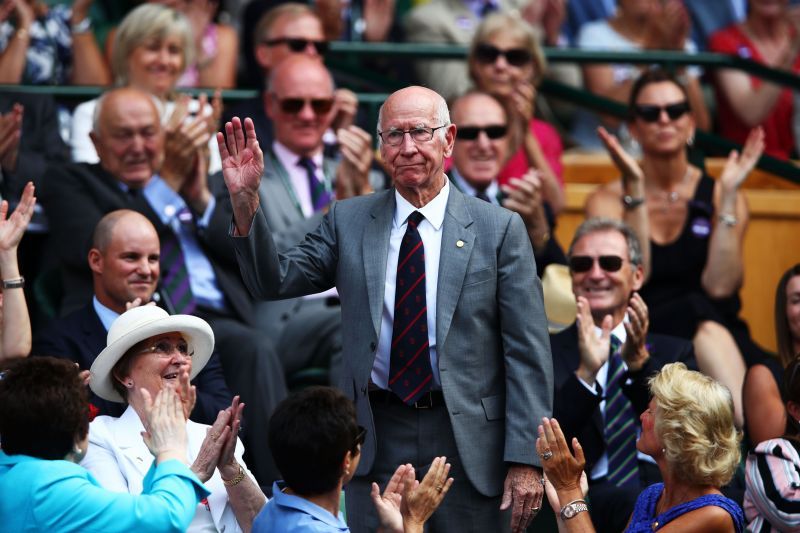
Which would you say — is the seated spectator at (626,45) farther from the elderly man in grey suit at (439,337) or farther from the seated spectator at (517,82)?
the elderly man in grey suit at (439,337)

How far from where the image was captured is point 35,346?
5.98m

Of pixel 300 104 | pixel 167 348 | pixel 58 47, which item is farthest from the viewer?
pixel 58 47

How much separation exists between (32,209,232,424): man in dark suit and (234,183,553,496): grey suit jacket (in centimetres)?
125

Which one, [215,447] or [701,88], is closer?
[215,447]

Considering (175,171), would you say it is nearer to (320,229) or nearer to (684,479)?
(320,229)

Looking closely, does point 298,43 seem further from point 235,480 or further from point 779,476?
point 779,476

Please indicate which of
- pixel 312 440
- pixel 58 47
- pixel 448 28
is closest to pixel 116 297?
pixel 312 440

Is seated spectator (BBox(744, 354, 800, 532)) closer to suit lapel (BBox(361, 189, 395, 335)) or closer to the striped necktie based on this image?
the striped necktie

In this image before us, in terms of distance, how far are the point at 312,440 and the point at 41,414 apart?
791 millimetres

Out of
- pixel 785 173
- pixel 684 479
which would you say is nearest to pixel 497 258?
pixel 684 479

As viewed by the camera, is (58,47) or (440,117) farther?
(58,47)

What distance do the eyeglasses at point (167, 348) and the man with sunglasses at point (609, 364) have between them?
1516mm

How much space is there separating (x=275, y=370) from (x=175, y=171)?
1123 mm

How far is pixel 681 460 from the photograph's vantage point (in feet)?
15.8
